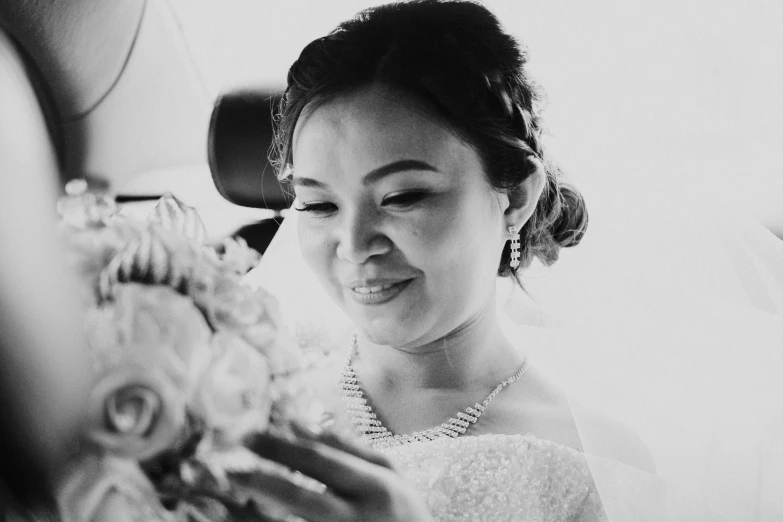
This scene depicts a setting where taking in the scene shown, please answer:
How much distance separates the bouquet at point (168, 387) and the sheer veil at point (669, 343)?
27cm

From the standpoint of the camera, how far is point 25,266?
0.46 m

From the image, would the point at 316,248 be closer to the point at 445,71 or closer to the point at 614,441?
the point at 445,71

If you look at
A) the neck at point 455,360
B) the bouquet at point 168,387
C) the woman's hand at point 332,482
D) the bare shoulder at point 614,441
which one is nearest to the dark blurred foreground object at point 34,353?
the bouquet at point 168,387

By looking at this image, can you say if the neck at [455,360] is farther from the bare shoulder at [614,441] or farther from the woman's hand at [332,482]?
the woman's hand at [332,482]

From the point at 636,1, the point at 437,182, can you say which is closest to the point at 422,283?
the point at 437,182

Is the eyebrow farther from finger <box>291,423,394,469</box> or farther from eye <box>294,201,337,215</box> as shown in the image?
finger <box>291,423,394,469</box>

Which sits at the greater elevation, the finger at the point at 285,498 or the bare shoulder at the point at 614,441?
the finger at the point at 285,498

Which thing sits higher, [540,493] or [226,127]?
[226,127]

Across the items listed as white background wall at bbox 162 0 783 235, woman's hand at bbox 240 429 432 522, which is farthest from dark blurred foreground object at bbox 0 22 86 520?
white background wall at bbox 162 0 783 235

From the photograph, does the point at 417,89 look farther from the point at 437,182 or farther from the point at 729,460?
the point at 729,460

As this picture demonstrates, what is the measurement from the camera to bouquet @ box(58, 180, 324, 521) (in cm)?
39

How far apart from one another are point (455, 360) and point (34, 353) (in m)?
0.53

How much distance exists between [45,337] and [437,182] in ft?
1.28

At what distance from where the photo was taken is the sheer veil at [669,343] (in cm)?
79
